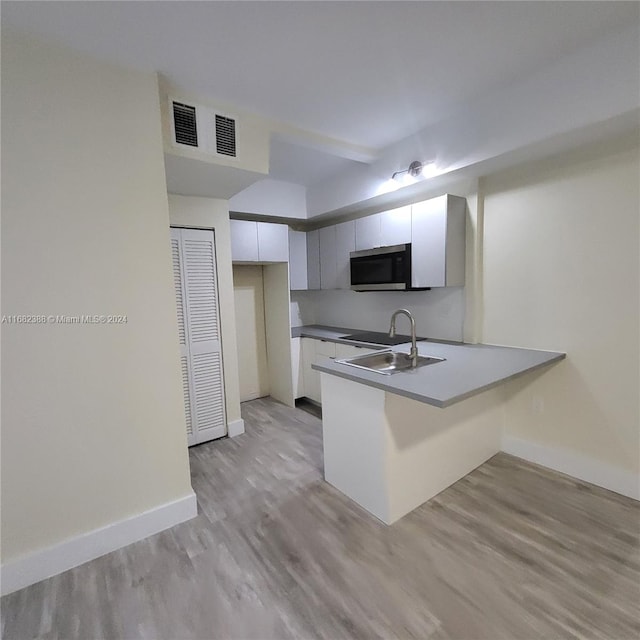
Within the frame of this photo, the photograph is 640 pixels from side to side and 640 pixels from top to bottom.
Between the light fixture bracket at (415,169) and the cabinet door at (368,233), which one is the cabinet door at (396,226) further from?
the light fixture bracket at (415,169)

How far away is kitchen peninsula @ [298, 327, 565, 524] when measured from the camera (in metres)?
1.87

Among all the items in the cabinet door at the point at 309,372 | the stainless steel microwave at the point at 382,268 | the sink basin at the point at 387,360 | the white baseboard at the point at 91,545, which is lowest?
the white baseboard at the point at 91,545

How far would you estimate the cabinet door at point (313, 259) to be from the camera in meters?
4.10

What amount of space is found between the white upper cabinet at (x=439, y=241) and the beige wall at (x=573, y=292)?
8.1 inches

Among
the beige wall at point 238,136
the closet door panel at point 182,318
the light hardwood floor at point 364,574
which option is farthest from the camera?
the closet door panel at point 182,318

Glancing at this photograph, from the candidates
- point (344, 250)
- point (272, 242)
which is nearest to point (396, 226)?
point (344, 250)

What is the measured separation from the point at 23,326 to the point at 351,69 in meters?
2.20

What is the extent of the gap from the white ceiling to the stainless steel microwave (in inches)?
45.8

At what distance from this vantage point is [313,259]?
13.7 ft

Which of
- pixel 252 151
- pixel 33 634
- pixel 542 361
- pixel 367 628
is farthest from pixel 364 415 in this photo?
pixel 252 151

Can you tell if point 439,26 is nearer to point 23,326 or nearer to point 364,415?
point 364,415

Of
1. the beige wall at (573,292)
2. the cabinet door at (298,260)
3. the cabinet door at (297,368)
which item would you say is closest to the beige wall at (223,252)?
the cabinet door at (297,368)

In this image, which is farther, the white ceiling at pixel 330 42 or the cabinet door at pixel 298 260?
the cabinet door at pixel 298 260

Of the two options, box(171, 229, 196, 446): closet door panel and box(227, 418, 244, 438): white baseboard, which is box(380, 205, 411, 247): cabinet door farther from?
box(227, 418, 244, 438): white baseboard
